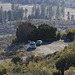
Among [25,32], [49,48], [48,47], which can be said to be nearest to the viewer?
[49,48]

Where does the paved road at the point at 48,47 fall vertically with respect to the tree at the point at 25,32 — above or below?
below

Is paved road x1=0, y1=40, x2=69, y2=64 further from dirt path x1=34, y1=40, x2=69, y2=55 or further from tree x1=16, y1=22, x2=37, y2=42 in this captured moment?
tree x1=16, y1=22, x2=37, y2=42

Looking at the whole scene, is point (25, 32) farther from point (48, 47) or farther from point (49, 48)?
point (49, 48)

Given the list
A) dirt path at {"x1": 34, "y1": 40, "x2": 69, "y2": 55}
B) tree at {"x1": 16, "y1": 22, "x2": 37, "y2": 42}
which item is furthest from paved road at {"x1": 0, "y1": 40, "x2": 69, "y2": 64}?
tree at {"x1": 16, "y1": 22, "x2": 37, "y2": 42}

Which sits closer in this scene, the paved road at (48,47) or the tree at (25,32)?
the paved road at (48,47)

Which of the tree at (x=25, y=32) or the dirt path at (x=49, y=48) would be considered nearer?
the dirt path at (x=49, y=48)

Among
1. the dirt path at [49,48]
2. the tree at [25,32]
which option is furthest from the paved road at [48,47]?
the tree at [25,32]

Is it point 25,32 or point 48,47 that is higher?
point 25,32

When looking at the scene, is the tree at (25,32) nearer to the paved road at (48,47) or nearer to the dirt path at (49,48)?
the paved road at (48,47)

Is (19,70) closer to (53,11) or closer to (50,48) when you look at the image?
(50,48)

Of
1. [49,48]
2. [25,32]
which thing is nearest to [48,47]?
[49,48]

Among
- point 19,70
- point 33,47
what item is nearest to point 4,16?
point 33,47

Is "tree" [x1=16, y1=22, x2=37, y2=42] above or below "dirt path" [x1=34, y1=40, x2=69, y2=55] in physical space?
above
